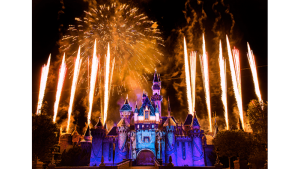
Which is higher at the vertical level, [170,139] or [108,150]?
[170,139]

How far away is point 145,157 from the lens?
59781 millimetres

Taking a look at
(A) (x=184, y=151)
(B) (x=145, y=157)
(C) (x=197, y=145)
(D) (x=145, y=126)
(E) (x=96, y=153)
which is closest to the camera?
(B) (x=145, y=157)

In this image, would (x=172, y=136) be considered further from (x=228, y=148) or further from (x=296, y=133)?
(x=296, y=133)

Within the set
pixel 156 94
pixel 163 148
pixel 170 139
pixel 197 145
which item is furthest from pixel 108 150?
pixel 197 145

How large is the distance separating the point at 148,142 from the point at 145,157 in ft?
12.1

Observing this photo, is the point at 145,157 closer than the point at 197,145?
Yes

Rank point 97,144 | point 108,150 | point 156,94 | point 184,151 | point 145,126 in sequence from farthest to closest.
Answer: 1. point 156,94
2. point 97,144
3. point 108,150
4. point 145,126
5. point 184,151

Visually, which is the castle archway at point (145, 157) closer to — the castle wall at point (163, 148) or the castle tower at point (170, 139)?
the castle wall at point (163, 148)

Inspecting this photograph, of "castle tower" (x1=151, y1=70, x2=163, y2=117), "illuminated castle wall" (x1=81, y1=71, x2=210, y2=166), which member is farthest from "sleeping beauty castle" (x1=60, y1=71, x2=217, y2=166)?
"castle tower" (x1=151, y1=70, x2=163, y2=117)

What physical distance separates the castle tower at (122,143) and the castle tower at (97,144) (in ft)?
13.4

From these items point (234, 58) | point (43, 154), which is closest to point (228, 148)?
point (234, 58)

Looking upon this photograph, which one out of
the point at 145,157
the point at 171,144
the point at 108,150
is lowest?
the point at 145,157

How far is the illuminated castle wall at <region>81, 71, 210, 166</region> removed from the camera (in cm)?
6000

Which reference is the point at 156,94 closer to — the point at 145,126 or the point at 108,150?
the point at 145,126
